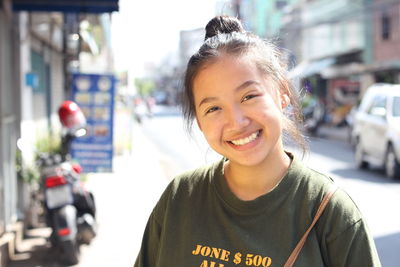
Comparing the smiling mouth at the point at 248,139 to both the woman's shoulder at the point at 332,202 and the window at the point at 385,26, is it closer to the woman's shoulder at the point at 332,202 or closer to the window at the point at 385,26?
the woman's shoulder at the point at 332,202

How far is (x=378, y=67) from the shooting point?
2414 centimetres

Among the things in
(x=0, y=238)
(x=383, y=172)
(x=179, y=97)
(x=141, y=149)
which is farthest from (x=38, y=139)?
(x=141, y=149)

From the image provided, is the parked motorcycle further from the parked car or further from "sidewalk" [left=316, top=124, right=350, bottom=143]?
"sidewalk" [left=316, top=124, right=350, bottom=143]

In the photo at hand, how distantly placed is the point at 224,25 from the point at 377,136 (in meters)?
10.3

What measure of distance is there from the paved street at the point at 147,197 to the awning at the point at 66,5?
5.73ft

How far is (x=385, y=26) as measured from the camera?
1066 inches

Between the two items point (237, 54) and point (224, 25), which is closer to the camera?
point (237, 54)

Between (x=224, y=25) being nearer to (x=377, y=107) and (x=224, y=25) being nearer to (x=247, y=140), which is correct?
(x=247, y=140)

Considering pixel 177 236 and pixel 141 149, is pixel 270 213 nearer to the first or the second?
pixel 177 236

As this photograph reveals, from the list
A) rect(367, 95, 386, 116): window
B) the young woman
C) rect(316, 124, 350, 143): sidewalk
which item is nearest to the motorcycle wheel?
the young woman

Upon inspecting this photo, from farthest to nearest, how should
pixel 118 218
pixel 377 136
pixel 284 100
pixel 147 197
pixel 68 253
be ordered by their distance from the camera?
pixel 377 136 → pixel 147 197 → pixel 118 218 → pixel 68 253 → pixel 284 100

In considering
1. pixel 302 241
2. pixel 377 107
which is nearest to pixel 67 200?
pixel 302 241

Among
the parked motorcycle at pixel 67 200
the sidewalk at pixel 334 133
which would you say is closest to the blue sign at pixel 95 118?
the parked motorcycle at pixel 67 200

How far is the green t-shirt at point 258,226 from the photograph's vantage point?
1.44m
